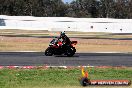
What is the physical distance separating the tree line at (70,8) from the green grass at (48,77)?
104377 mm

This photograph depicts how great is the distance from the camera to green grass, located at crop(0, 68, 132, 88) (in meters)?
13.1

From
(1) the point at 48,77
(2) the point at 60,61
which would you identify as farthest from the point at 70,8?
(1) the point at 48,77

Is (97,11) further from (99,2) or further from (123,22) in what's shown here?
(123,22)

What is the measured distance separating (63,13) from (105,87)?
128m

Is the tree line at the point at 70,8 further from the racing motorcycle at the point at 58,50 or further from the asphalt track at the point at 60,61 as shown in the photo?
the asphalt track at the point at 60,61

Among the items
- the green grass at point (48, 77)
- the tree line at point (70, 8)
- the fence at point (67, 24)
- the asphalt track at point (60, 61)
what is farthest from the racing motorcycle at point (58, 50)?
the tree line at point (70, 8)

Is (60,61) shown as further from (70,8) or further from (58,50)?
(70,8)

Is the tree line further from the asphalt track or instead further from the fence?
the asphalt track

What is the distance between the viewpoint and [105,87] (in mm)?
→ 12406

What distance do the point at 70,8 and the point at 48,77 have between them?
13113cm

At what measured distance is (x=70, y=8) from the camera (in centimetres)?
14538

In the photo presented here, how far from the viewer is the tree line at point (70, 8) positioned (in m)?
123

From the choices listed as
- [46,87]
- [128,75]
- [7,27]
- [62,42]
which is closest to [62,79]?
[46,87]

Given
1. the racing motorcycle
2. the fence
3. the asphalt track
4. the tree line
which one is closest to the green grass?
the asphalt track
